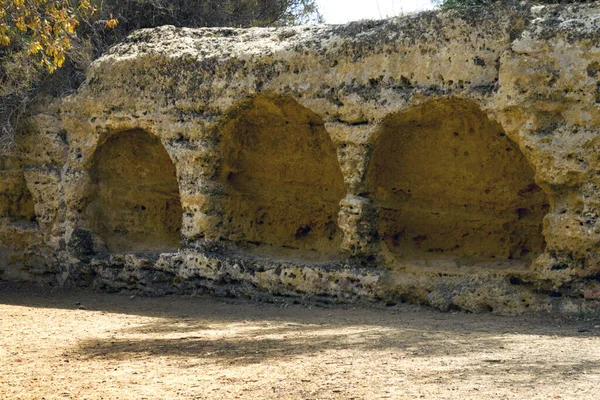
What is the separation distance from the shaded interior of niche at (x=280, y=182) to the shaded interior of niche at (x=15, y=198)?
10.7 feet

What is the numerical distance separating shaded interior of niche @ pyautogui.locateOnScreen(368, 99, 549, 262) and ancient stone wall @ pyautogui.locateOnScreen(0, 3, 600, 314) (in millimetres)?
21

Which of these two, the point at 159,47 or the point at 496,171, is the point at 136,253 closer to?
the point at 159,47

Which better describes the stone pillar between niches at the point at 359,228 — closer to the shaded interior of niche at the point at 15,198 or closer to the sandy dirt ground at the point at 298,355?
the sandy dirt ground at the point at 298,355

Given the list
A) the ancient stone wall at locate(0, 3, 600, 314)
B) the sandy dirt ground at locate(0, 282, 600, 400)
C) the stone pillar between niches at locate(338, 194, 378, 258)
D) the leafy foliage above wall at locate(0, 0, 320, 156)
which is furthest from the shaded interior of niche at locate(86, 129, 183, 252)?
the stone pillar between niches at locate(338, 194, 378, 258)

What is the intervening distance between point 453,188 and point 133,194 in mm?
4314

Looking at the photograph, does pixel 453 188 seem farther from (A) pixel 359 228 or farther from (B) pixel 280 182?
(B) pixel 280 182

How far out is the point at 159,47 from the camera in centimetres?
1124

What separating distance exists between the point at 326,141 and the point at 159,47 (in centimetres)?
239

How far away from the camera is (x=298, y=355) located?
6.64 metres

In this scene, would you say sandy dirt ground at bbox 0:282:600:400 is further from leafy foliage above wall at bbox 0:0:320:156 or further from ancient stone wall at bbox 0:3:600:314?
leafy foliage above wall at bbox 0:0:320:156

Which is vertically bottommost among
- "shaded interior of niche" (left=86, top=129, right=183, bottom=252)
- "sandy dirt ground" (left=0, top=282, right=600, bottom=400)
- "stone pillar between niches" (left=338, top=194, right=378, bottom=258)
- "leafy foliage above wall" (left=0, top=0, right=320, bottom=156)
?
"sandy dirt ground" (left=0, top=282, right=600, bottom=400)

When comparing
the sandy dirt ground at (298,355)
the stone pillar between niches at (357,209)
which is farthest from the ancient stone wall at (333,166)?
the sandy dirt ground at (298,355)

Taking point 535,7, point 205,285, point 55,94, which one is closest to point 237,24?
point 55,94

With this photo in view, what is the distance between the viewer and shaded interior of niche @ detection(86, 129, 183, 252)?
1181 cm
